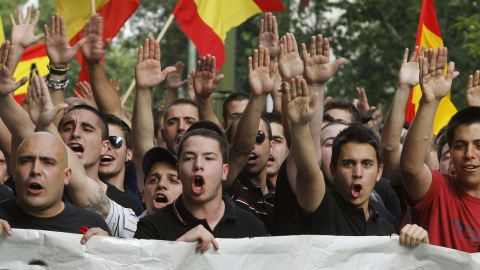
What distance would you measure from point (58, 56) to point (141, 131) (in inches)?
31.3

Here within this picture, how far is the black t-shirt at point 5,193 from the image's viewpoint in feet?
17.4

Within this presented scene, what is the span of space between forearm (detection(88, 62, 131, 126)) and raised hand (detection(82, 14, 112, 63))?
0.21ft

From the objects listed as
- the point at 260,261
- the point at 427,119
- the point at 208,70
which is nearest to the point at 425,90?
the point at 427,119

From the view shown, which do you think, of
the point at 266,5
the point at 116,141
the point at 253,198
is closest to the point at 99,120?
the point at 116,141

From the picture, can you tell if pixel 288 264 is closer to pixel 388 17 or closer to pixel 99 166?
Answer: pixel 99 166

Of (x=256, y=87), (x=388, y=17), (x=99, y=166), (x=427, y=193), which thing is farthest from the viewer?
(x=388, y=17)

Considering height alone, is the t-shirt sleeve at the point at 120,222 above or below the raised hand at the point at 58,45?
below

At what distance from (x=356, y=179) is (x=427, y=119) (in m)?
0.53

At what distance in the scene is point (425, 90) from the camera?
5.20 m

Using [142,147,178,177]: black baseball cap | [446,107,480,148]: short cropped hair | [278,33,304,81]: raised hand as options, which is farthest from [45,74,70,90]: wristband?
[446,107,480,148]: short cropped hair

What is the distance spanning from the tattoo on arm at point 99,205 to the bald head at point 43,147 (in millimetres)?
562

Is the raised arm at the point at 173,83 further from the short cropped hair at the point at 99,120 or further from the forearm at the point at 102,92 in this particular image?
the short cropped hair at the point at 99,120

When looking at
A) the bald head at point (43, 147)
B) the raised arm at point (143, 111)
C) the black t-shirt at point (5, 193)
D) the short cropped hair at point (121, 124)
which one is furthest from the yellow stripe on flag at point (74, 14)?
the bald head at point (43, 147)

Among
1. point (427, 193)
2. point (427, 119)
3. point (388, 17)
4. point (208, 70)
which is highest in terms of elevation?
point (388, 17)
